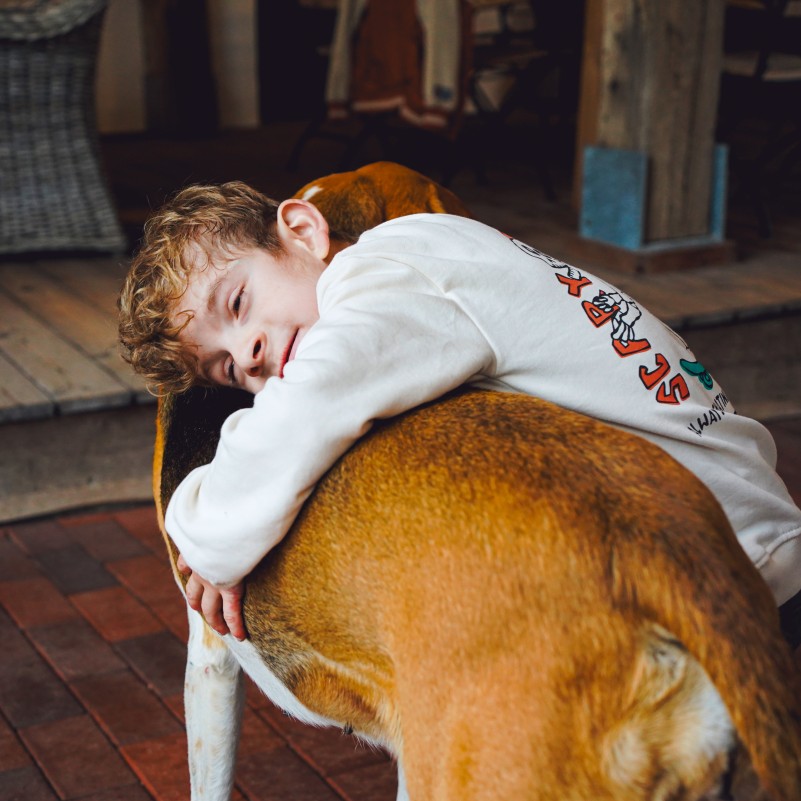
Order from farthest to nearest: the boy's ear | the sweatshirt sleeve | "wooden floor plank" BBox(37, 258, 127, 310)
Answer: "wooden floor plank" BBox(37, 258, 127, 310) < the boy's ear < the sweatshirt sleeve

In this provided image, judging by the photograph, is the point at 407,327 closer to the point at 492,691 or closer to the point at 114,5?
the point at 492,691

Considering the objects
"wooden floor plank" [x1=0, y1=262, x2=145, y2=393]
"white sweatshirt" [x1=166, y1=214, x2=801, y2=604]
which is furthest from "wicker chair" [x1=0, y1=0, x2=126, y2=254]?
"white sweatshirt" [x1=166, y1=214, x2=801, y2=604]

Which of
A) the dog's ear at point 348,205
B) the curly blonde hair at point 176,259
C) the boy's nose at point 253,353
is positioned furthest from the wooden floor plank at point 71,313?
the boy's nose at point 253,353

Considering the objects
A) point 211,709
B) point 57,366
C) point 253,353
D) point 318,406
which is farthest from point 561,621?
point 57,366

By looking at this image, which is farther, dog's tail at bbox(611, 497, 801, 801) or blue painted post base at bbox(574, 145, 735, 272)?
blue painted post base at bbox(574, 145, 735, 272)

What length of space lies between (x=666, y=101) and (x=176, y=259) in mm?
2877

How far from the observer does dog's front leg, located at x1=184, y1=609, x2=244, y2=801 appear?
144cm

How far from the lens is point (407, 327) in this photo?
3.58ft

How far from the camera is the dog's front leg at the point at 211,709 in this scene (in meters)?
1.44

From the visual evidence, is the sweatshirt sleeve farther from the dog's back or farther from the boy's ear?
the boy's ear

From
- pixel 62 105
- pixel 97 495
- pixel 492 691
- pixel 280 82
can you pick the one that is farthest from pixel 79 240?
pixel 280 82

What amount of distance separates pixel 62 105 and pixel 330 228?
2.74 meters

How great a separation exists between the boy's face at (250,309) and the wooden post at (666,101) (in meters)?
2.76

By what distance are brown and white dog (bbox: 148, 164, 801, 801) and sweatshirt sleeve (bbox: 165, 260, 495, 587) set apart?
0.24ft
